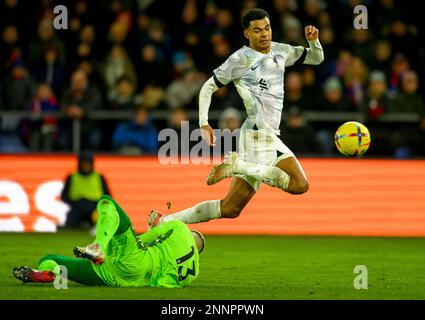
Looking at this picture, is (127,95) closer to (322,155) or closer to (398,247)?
(322,155)

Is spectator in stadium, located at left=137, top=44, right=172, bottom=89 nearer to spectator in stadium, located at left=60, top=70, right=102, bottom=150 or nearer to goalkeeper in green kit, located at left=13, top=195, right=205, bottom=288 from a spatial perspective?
spectator in stadium, located at left=60, top=70, right=102, bottom=150

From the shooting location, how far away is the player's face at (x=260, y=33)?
10992 mm

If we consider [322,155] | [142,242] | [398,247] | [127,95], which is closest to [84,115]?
[127,95]

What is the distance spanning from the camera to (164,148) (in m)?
16.5

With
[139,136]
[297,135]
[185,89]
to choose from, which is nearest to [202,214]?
[297,135]

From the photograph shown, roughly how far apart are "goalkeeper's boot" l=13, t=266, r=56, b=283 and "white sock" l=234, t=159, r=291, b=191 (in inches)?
99.4

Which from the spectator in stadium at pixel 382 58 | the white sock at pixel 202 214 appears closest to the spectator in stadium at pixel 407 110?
the spectator in stadium at pixel 382 58

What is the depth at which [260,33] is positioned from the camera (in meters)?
11.0

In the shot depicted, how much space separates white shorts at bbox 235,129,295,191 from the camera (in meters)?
11.1

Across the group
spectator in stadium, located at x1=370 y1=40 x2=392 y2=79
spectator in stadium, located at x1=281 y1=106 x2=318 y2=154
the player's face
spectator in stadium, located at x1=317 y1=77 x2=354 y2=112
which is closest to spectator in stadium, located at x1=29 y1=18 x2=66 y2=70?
spectator in stadium, located at x1=281 y1=106 x2=318 y2=154

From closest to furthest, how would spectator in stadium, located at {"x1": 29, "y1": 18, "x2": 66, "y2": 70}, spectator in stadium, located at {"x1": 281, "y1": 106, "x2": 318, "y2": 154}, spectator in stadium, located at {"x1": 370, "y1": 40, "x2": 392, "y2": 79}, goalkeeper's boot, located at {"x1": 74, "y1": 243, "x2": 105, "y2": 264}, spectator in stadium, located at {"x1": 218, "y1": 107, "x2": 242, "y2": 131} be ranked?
goalkeeper's boot, located at {"x1": 74, "y1": 243, "x2": 105, "y2": 264} → spectator in stadium, located at {"x1": 218, "y1": 107, "x2": 242, "y2": 131} → spectator in stadium, located at {"x1": 281, "y1": 106, "x2": 318, "y2": 154} → spectator in stadium, located at {"x1": 29, "y1": 18, "x2": 66, "y2": 70} → spectator in stadium, located at {"x1": 370, "y1": 40, "x2": 392, "y2": 79}

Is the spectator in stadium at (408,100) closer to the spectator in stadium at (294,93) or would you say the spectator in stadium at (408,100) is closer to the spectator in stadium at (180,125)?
the spectator in stadium at (294,93)
